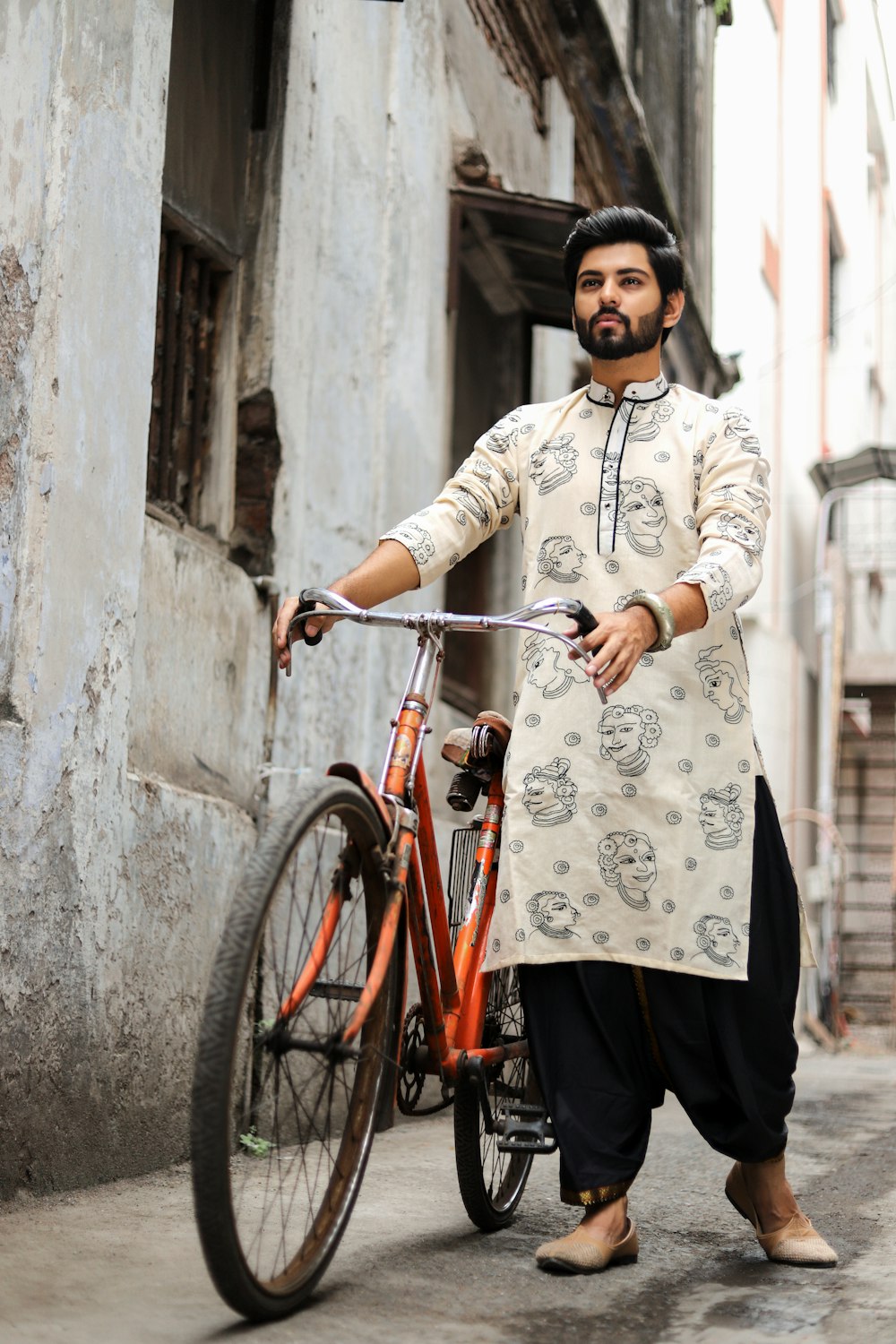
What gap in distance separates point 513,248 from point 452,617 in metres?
4.94

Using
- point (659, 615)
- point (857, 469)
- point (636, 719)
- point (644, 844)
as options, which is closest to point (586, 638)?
point (659, 615)

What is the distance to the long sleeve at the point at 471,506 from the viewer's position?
3.24 metres

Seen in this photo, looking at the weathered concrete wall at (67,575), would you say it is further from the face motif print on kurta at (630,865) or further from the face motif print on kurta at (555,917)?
the face motif print on kurta at (630,865)

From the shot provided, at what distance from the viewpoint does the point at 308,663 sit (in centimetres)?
522

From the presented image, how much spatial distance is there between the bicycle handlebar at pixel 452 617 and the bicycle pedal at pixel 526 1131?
875 millimetres

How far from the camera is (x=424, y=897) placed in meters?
2.97

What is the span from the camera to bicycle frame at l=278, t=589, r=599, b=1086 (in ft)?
8.93

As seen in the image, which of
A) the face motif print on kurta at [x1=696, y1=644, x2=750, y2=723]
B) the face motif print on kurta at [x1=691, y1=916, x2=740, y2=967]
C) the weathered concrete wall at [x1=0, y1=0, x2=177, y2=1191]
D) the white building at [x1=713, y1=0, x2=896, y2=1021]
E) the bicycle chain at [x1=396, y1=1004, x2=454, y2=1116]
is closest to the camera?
the bicycle chain at [x1=396, y1=1004, x2=454, y2=1116]

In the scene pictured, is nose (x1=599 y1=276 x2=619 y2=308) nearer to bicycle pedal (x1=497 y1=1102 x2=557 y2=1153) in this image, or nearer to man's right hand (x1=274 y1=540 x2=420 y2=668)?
man's right hand (x1=274 y1=540 x2=420 y2=668)

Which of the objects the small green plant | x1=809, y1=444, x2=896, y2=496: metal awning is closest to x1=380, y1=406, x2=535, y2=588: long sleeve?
the small green plant

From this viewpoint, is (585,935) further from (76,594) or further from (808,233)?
(808,233)

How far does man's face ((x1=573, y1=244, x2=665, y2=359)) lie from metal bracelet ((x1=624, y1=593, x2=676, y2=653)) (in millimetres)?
673

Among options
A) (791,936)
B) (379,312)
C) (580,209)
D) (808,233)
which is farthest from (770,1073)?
(808,233)

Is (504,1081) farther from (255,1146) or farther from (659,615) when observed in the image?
(659,615)
